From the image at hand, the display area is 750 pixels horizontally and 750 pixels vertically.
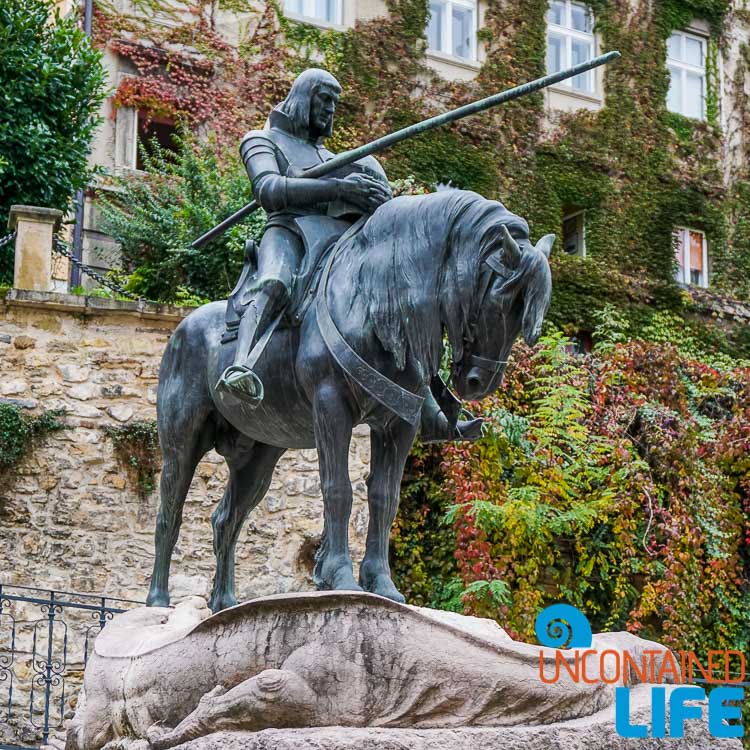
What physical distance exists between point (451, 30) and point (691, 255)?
519cm

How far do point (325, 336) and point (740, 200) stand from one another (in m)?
16.8

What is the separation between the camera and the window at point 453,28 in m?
17.9

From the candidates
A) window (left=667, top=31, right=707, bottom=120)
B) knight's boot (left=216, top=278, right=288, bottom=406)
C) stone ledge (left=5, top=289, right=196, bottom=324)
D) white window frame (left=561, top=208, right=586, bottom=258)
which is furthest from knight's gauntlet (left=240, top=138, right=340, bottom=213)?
window (left=667, top=31, right=707, bottom=120)

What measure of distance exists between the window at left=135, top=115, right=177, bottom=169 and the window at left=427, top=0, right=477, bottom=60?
4.26 m

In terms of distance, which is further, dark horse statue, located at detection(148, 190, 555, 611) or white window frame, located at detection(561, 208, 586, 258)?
white window frame, located at detection(561, 208, 586, 258)

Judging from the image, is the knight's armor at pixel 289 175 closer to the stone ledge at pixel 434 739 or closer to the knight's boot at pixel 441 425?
the knight's boot at pixel 441 425

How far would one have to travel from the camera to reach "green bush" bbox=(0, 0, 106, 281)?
1243 centimetres

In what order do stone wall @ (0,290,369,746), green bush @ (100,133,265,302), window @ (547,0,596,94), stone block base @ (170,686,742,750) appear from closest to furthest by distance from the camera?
stone block base @ (170,686,742,750) < stone wall @ (0,290,369,746) < green bush @ (100,133,265,302) < window @ (547,0,596,94)

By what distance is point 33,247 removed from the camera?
1060 cm

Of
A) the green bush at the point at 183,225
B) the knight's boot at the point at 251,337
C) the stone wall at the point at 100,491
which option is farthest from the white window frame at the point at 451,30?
the knight's boot at the point at 251,337

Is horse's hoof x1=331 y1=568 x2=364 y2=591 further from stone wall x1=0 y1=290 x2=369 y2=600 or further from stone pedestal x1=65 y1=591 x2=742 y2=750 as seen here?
stone wall x1=0 y1=290 x2=369 y2=600

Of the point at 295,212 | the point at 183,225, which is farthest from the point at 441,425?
the point at 183,225

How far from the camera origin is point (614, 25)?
19.3m

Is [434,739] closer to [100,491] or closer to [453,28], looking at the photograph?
[100,491]
